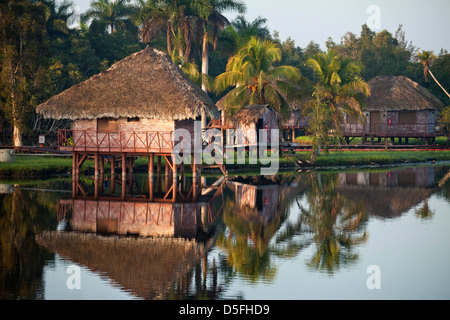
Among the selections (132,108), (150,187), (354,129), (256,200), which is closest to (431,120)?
(354,129)

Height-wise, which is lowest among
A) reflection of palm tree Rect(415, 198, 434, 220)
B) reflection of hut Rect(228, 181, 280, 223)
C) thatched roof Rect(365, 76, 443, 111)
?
reflection of palm tree Rect(415, 198, 434, 220)

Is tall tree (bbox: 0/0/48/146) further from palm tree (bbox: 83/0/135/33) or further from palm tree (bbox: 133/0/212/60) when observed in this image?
palm tree (bbox: 83/0/135/33)

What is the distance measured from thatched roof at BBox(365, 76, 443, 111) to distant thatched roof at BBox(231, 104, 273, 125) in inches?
535

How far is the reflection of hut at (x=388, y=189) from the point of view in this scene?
2066cm

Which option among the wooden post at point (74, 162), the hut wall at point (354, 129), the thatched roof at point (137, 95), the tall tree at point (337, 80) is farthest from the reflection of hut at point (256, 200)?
the hut wall at point (354, 129)

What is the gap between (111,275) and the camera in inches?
444

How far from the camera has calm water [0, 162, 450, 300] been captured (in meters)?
10.6

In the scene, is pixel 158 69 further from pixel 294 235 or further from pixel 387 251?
pixel 387 251

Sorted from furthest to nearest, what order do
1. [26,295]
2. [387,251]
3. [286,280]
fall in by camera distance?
[387,251], [286,280], [26,295]

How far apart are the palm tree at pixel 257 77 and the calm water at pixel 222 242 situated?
12.5 m

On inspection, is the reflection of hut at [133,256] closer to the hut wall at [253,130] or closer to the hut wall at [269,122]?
the hut wall at [253,130]

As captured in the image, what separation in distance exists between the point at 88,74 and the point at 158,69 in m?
19.6

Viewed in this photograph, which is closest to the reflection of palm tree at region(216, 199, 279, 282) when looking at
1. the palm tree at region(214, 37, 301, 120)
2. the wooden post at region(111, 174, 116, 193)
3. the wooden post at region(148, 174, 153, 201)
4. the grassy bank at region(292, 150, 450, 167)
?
the wooden post at region(148, 174, 153, 201)

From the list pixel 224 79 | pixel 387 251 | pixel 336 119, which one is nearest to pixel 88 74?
pixel 224 79
